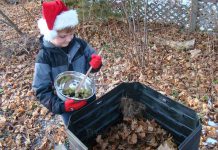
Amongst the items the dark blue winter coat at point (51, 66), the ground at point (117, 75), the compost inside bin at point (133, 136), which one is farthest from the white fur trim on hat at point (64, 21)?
the ground at point (117, 75)

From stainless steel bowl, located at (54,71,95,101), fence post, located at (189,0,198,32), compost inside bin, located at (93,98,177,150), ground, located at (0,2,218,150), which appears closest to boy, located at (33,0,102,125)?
stainless steel bowl, located at (54,71,95,101)

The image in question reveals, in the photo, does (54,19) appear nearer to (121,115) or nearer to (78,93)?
(78,93)

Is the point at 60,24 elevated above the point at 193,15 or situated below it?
above

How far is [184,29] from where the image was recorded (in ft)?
19.0

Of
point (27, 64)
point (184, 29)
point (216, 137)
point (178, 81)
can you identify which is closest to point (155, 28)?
point (184, 29)

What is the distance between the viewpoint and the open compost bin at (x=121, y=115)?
2.21 m

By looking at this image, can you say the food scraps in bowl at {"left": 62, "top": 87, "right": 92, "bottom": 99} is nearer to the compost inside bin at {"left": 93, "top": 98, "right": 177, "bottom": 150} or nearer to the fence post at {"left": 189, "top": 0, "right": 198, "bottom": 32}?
the compost inside bin at {"left": 93, "top": 98, "right": 177, "bottom": 150}

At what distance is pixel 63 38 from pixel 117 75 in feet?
7.00

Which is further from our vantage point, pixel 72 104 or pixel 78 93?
pixel 78 93

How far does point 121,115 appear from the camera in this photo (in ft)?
8.81

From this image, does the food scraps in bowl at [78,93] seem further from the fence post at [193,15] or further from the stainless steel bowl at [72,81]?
the fence post at [193,15]

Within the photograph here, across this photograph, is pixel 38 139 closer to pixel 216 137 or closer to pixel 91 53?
pixel 91 53

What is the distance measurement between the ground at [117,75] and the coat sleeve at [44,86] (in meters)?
1.07

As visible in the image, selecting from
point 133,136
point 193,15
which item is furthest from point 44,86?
point 193,15
